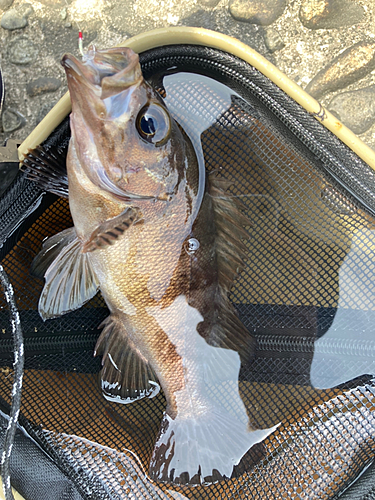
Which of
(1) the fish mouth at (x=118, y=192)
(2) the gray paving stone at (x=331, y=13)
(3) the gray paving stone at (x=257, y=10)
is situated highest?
(2) the gray paving stone at (x=331, y=13)

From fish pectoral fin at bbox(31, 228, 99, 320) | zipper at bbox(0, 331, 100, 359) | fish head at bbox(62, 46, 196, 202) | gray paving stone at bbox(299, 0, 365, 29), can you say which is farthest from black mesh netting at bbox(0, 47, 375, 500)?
gray paving stone at bbox(299, 0, 365, 29)

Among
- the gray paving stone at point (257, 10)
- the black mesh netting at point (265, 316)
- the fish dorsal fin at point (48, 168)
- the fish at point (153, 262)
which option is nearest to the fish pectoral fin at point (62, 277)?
the fish at point (153, 262)

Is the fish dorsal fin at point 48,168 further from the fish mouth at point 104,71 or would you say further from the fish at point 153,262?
the fish mouth at point 104,71

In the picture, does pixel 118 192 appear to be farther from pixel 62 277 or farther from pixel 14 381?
pixel 14 381

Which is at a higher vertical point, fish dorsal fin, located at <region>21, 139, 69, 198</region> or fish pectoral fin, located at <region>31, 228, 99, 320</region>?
fish dorsal fin, located at <region>21, 139, 69, 198</region>

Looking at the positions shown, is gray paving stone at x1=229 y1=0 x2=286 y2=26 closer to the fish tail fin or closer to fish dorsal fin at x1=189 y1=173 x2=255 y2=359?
fish dorsal fin at x1=189 y1=173 x2=255 y2=359

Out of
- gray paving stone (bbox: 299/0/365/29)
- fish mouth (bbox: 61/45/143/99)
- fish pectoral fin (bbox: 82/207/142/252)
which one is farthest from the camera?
gray paving stone (bbox: 299/0/365/29)
